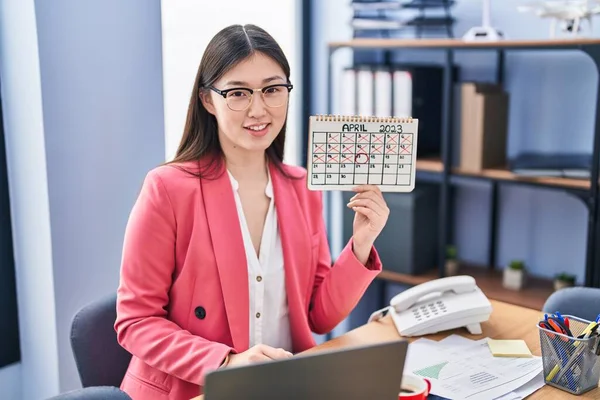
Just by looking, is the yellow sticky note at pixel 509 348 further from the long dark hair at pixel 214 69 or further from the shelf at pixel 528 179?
the shelf at pixel 528 179

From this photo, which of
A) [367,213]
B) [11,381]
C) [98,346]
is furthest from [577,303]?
[11,381]

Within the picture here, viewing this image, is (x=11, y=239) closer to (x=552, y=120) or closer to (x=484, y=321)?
(x=484, y=321)

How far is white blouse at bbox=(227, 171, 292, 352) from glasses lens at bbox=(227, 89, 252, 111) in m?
0.19

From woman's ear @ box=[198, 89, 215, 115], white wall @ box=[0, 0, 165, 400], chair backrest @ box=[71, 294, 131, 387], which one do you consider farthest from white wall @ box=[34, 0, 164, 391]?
woman's ear @ box=[198, 89, 215, 115]

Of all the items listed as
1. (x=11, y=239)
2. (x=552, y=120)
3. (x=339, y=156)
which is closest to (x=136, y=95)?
(x=11, y=239)

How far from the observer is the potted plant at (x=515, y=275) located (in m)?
2.62

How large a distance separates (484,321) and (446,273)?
1.10m

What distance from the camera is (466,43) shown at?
7.99ft

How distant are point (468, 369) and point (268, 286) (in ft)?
1.66

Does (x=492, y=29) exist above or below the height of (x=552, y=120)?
above

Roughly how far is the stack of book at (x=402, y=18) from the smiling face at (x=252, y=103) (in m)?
1.26

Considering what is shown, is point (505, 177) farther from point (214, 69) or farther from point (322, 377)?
point (322, 377)

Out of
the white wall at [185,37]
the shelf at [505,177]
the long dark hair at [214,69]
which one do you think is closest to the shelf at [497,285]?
the shelf at [505,177]

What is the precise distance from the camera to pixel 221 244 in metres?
1.58
